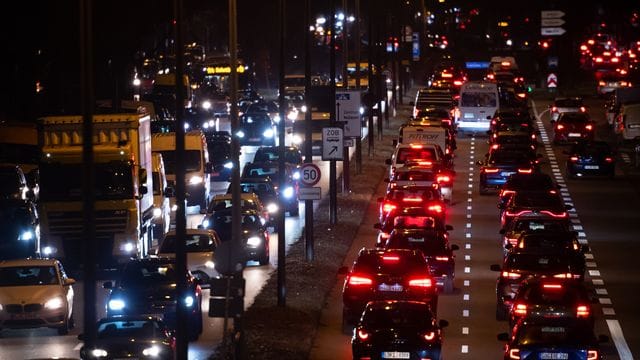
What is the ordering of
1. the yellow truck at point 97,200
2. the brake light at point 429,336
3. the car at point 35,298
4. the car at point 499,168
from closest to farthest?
the brake light at point 429,336, the car at point 35,298, the yellow truck at point 97,200, the car at point 499,168

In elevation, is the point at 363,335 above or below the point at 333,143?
below

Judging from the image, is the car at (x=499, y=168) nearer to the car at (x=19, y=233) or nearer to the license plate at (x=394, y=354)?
the car at (x=19, y=233)

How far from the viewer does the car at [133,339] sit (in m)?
25.3

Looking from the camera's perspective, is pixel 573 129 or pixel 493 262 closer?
pixel 493 262

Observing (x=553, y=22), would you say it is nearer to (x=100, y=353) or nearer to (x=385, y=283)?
(x=385, y=283)

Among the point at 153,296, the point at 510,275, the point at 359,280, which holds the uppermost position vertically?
the point at 359,280

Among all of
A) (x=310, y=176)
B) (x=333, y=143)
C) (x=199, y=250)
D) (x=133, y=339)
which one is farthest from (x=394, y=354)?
(x=333, y=143)

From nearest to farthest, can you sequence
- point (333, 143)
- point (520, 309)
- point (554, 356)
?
1. point (554, 356)
2. point (520, 309)
3. point (333, 143)

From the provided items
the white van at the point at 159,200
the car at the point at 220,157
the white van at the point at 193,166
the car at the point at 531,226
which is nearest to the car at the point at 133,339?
the car at the point at 531,226

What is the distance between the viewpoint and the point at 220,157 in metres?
62.3

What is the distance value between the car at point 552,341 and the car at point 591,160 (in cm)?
3565

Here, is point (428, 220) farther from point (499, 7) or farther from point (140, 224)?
point (499, 7)

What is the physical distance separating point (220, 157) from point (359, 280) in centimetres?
3154

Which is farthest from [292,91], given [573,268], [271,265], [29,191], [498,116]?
[573,268]
